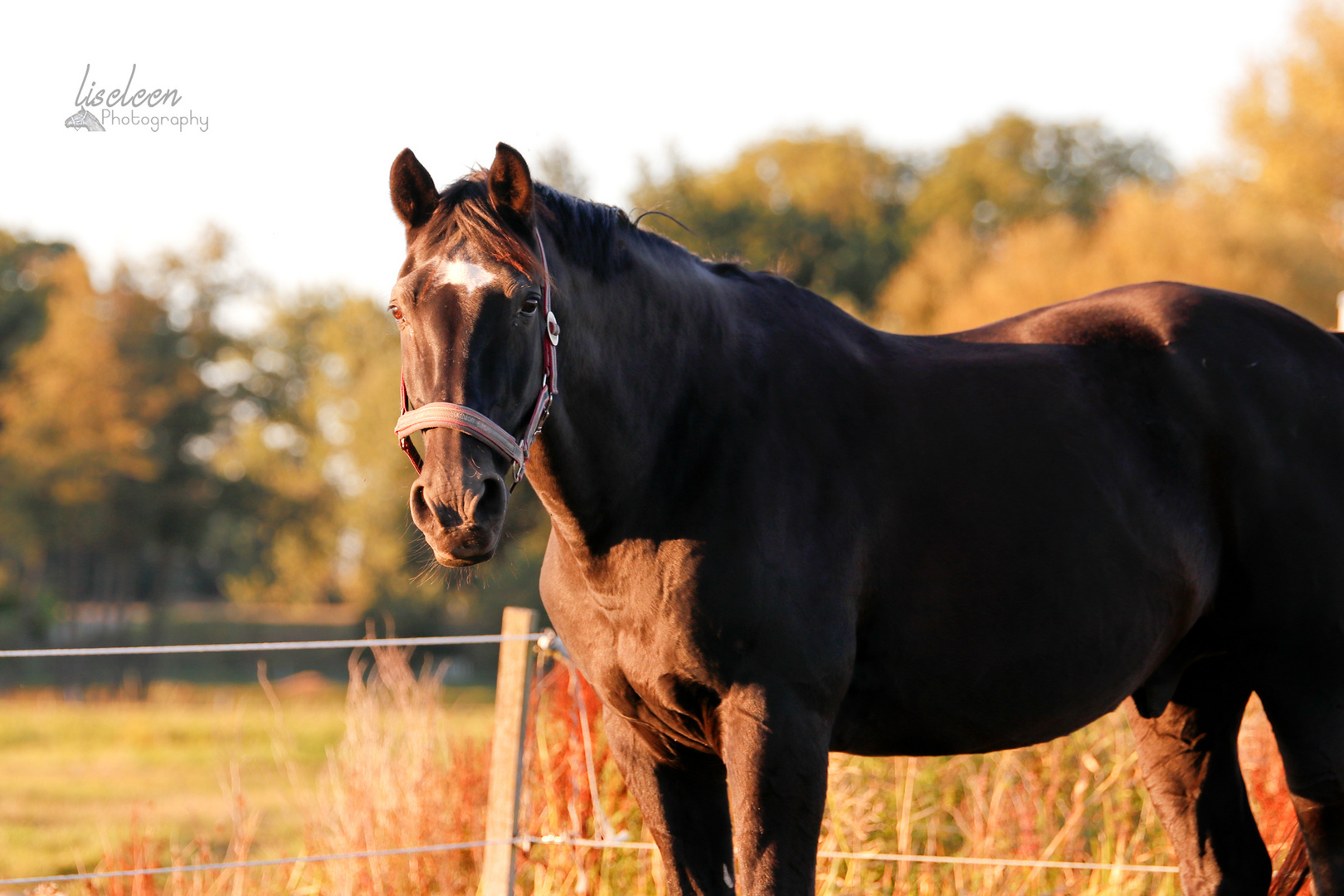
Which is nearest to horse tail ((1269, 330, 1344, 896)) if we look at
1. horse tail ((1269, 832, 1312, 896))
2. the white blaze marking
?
horse tail ((1269, 832, 1312, 896))

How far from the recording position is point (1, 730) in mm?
16109

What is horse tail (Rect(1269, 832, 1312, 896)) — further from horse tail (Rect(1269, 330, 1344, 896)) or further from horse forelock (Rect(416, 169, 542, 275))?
horse forelock (Rect(416, 169, 542, 275))

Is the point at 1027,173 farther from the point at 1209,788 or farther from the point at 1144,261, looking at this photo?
the point at 1209,788

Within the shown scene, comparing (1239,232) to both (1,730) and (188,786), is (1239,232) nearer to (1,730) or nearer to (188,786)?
(188,786)

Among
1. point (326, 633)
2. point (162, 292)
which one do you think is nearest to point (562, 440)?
point (162, 292)

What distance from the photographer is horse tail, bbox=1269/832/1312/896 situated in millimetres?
3057

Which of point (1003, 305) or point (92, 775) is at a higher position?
point (1003, 305)

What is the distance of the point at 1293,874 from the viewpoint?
3070mm

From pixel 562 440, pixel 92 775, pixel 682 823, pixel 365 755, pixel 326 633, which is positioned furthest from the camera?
pixel 326 633

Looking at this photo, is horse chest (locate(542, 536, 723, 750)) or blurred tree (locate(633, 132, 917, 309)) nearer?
horse chest (locate(542, 536, 723, 750))

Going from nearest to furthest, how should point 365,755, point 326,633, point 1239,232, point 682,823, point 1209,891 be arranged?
1. point 682,823
2. point 1209,891
3. point 365,755
4. point 1239,232
5. point 326,633

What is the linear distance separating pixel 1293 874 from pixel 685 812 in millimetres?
1759

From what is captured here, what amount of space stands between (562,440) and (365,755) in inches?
138

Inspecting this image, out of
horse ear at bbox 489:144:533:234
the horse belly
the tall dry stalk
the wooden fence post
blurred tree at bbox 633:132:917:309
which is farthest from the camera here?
blurred tree at bbox 633:132:917:309
